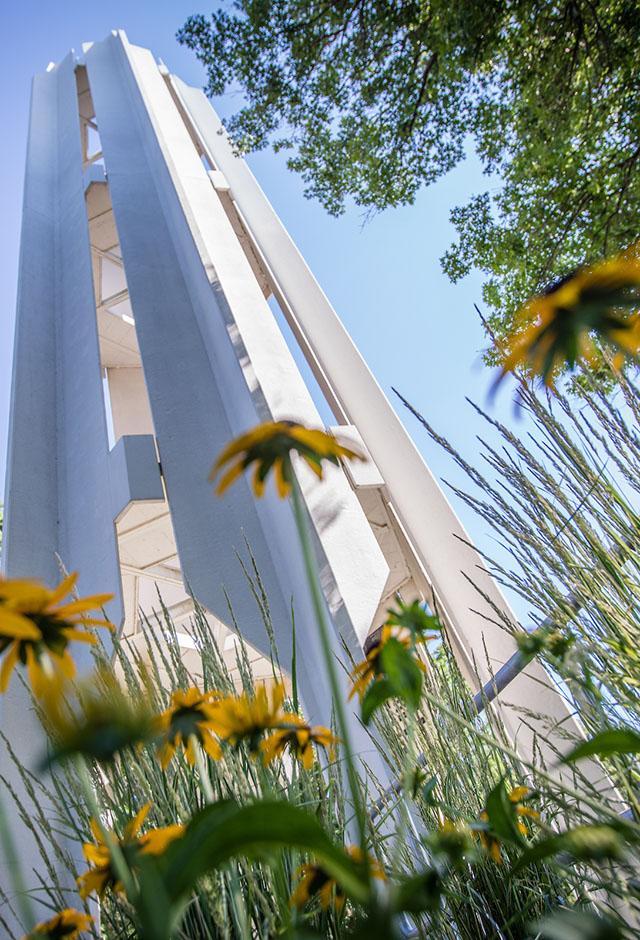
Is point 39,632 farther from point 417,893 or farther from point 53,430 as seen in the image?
point 53,430

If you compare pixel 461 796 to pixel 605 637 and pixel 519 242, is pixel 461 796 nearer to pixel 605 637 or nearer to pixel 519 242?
pixel 605 637

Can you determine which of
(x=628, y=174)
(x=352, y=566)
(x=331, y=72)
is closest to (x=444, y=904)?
(x=352, y=566)

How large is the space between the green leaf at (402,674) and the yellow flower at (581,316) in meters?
0.23

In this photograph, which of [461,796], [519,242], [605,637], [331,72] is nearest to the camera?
[605,637]

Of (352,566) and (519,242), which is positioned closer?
(352,566)

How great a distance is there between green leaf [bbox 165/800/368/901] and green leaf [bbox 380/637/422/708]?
16 centimetres

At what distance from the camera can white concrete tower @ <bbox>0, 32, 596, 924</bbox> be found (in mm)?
3023

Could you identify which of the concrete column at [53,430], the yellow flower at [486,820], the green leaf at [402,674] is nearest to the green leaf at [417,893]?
the green leaf at [402,674]

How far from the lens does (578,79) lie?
383 centimetres

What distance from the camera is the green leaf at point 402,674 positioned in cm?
50

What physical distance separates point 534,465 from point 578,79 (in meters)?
3.74

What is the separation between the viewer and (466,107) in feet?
13.5

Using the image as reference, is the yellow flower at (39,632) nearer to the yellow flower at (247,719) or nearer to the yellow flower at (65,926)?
the yellow flower at (247,719)

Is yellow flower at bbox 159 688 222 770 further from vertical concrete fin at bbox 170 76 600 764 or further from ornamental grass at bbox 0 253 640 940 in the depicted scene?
vertical concrete fin at bbox 170 76 600 764
